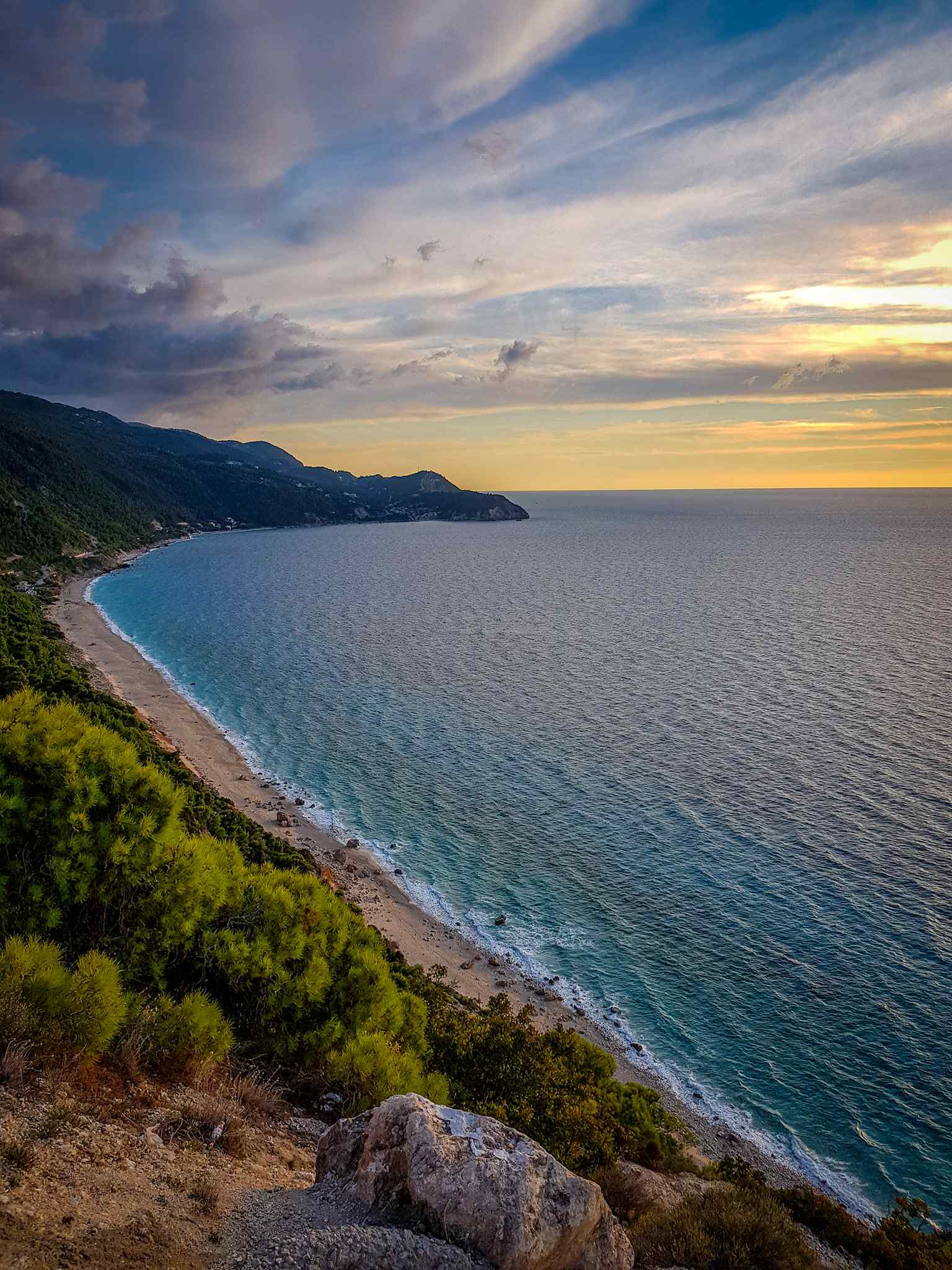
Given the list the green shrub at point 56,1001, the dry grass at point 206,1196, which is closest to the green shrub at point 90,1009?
the green shrub at point 56,1001

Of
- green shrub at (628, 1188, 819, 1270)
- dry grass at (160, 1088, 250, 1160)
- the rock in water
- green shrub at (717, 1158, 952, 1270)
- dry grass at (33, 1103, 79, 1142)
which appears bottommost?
green shrub at (717, 1158, 952, 1270)

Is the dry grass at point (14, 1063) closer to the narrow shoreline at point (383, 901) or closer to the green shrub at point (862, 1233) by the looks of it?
the green shrub at point (862, 1233)

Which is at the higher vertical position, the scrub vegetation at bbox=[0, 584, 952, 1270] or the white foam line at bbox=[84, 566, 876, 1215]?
the scrub vegetation at bbox=[0, 584, 952, 1270]

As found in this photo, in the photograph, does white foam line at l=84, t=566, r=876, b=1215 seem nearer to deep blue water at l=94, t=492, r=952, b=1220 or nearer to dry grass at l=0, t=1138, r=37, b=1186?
deep blue water at l=94, t=492, r=952, b=1220

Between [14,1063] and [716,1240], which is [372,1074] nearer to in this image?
[716,1240]

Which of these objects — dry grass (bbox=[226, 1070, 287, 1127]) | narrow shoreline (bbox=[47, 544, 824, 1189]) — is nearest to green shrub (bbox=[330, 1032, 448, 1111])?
dry grass (bbox=[226, 1070, 287, 1127])

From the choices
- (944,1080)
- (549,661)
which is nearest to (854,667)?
(549,661)

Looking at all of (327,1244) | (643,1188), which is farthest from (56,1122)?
(643,1188)
